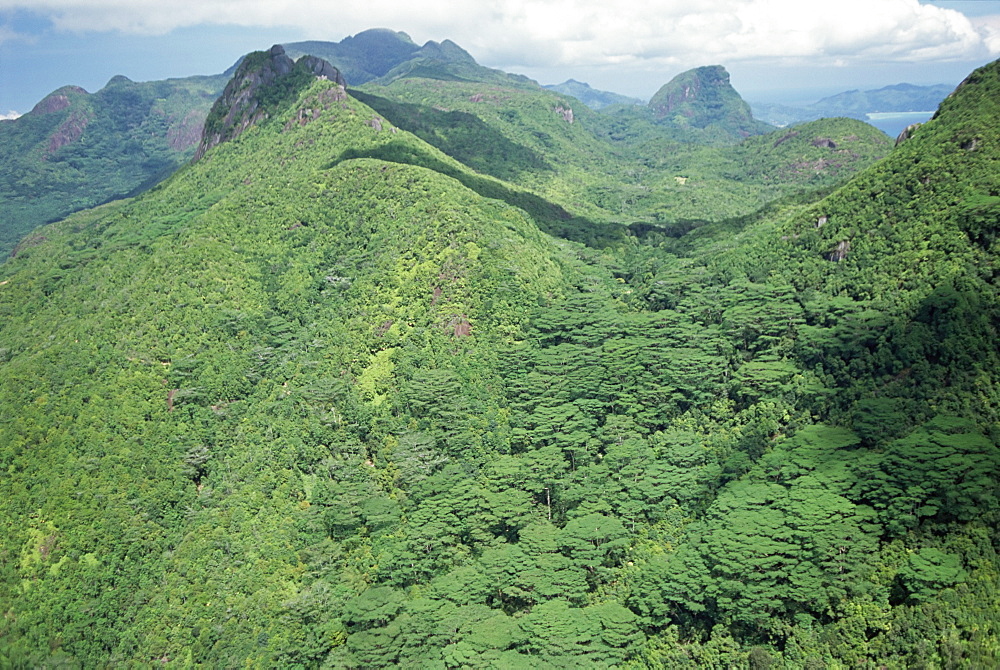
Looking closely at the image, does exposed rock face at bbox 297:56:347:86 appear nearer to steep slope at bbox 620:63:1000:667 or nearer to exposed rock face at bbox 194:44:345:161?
exposed rock face at bbox 194:44:345:161

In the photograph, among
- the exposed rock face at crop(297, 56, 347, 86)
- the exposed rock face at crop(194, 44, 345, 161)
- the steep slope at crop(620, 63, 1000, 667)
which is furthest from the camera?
the exposed rock face at crop(297, 56, 347, 86)

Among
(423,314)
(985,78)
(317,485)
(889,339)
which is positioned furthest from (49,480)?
(985,78)

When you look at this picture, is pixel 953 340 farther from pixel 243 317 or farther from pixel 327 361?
pixel 243 317

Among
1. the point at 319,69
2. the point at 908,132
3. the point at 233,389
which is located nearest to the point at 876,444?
the point at 908,132

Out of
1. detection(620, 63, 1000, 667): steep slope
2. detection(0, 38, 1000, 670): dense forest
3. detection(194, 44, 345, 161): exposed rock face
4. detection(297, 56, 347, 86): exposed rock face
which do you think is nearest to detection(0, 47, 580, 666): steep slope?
detection(0, 38, 1000, 670): dense forest

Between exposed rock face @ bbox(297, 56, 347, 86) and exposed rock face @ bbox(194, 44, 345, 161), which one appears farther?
exposed rock face @ bbox(297, 56, 347, 86)

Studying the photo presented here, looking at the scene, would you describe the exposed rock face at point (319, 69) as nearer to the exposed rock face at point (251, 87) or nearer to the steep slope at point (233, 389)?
the exposed rock face at point (251, 87)

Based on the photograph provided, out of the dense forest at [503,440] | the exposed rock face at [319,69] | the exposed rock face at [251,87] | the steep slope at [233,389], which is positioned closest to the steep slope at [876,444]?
the dense forest at [503,440]
